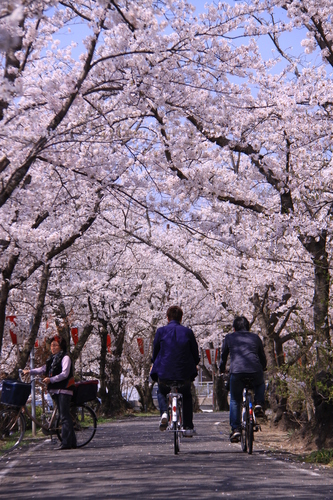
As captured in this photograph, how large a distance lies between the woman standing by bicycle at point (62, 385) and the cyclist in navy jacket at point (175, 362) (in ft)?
8.02

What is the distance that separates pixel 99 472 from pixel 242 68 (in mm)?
6485

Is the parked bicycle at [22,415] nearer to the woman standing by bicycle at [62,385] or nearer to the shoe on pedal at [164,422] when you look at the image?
the woman standing by bicycle at [62,385]

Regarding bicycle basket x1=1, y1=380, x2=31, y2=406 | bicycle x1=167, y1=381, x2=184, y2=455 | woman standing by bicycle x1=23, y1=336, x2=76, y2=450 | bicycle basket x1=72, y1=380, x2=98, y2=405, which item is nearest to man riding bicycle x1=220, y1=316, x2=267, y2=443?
bicycle x1=167, y1=381, x2=184, y2=455

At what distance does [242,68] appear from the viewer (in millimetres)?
11461

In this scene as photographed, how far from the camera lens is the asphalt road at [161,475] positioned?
6633 mm

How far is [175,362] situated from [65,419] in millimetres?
2992

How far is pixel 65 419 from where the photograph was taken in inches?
468

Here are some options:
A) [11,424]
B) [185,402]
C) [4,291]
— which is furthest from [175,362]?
[4,291]

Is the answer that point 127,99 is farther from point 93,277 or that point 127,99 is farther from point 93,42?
point 93,277

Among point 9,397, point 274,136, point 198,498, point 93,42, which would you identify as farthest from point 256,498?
point 274,136

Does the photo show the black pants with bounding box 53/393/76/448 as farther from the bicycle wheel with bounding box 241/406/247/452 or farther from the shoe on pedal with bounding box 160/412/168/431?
the bicycle wheel with bounding box 241/406/247/452

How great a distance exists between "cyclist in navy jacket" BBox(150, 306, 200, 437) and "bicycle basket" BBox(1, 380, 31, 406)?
314 cm

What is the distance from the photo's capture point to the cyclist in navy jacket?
9836mm

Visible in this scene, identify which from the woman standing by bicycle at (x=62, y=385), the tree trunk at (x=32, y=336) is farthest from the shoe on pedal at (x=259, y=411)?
the tree trunk at (x=32, y=336)
